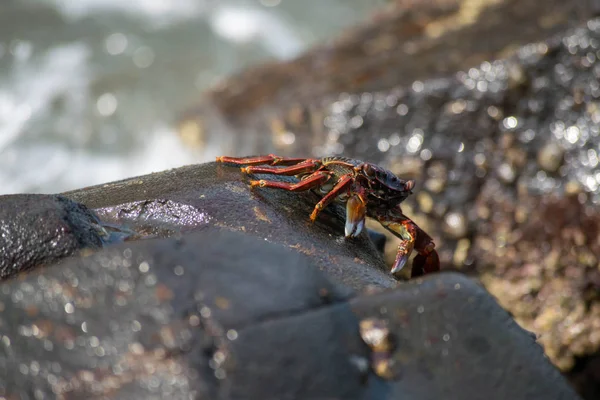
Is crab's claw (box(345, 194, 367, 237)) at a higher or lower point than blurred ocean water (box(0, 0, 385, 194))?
higher

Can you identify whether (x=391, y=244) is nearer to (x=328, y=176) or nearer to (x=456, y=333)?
(x=328, y=176)

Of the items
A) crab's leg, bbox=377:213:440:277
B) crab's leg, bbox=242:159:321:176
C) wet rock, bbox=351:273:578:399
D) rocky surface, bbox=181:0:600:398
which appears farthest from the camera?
rocky surface, bbox=181:0:600:398

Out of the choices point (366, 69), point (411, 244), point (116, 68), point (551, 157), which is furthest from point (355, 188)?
point (116, 68)

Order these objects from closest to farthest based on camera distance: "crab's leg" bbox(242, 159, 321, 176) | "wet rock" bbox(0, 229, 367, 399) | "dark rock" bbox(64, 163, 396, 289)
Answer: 1. "wet rock" bbox(0, 229, 367, 399)
2. "dark rock" bbox(64, 163, 396, 289)
3. "crab's leg" bbox(242, 159, 321, 176)

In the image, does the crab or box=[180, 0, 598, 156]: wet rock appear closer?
the crab

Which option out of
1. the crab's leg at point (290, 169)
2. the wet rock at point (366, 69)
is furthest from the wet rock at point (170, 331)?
the wet rock at point (366, 69)

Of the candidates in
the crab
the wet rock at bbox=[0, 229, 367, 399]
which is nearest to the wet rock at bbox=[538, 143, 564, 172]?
the crab

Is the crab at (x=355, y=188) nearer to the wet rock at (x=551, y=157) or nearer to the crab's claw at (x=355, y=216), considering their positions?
the crab's claw at (x=355, y=216)

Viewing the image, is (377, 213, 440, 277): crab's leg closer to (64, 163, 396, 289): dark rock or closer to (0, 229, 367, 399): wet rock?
(64, 163, 396, 289): dark rock
